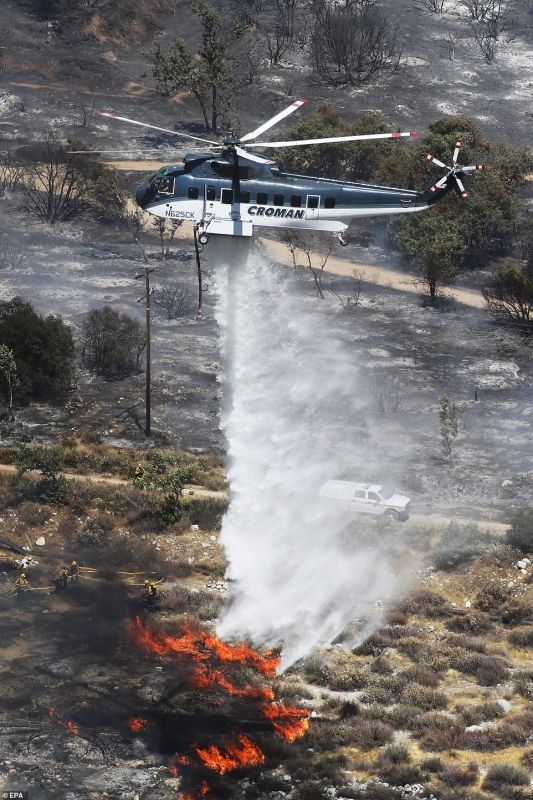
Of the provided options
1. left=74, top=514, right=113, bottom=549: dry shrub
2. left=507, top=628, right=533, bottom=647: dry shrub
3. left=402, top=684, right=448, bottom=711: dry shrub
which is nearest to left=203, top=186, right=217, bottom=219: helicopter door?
left=74, top=514, right=113, bottom=549: dry shrub

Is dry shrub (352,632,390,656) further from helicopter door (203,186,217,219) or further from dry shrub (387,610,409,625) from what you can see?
helicopter door (203,186,217,219)

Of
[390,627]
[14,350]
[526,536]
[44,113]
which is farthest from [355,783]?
Answer: [44,113]

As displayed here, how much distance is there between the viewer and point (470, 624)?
43156mm

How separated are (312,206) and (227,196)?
3630 millimetres

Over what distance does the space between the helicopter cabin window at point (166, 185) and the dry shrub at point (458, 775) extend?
25.0 m

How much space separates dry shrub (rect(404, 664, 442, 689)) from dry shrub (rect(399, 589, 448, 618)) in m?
4.59

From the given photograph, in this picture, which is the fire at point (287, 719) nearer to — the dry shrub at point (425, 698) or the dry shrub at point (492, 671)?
the dry shrub at point (425, 698)

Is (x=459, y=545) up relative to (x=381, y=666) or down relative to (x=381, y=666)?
up

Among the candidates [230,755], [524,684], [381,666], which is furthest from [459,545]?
[230,755]

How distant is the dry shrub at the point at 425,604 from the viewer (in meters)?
44.2

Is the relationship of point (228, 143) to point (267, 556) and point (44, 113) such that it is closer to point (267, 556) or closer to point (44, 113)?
point (267, 556)

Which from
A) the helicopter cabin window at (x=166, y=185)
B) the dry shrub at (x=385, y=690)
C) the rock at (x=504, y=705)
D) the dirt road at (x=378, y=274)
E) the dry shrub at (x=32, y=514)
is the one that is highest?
the helicopter cabin window at (x=166, y=185)

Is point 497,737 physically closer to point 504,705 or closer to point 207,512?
point 504,705

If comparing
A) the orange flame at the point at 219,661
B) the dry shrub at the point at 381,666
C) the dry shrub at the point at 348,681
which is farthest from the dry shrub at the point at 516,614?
the orange flame at the point at 219,661
